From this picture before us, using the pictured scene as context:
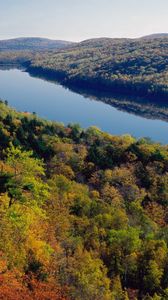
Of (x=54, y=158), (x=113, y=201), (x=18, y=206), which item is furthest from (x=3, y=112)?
(x=18, y=206)

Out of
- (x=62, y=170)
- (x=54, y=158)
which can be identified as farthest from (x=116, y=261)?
(x=54, y=158)

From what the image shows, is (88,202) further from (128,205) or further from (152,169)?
(152,169)

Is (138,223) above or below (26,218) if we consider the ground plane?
below

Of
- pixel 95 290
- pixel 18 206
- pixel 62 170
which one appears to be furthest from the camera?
pixel 62 170

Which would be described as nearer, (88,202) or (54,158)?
(88,202)

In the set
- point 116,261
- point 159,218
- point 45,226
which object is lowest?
point 159,218

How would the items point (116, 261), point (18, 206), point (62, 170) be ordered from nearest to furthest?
point (18, 206)
point (116, 261)
point (62, 170)
